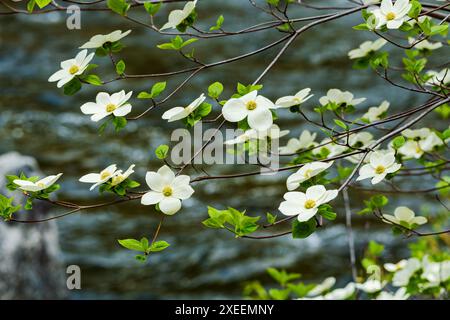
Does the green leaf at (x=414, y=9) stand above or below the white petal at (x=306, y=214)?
above

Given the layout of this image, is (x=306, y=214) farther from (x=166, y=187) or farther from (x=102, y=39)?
(x=102, y=39)

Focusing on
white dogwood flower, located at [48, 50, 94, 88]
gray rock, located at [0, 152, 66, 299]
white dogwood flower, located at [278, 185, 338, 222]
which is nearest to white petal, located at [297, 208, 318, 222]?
white dogwood flower, located at [278, 185, 338, 222]

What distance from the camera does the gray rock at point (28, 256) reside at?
9.07ft

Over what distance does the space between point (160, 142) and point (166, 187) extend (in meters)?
3.43

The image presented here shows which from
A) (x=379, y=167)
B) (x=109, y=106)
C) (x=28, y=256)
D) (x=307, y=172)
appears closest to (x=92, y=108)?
(x=109, y=106)

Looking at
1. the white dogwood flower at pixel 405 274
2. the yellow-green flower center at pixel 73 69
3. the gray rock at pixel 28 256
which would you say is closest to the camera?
the yellow-green flower center at pixel 73 69

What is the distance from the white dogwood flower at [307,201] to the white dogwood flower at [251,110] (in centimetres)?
12

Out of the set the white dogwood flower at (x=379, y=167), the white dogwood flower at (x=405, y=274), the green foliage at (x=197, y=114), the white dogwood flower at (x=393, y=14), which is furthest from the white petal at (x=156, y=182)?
the white dogwood flower at (x=405, y=274)

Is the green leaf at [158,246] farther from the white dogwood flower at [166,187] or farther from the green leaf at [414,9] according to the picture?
the green leaf at [414,9]

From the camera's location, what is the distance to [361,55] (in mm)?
1609

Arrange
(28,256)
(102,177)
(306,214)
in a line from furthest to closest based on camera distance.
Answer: (28,256)
(102,177)
(306,214)

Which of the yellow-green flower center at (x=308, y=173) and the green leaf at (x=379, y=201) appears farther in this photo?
the green leaf at (x=379, y=201)

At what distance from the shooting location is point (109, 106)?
4.05 ft

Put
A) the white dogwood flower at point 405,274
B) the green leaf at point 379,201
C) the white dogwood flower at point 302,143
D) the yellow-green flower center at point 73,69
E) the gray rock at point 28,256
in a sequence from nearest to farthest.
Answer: the yellow-green flower center at point 73,69 < the green leaf at point 379,201 < the white dogwood flower at point 302,143 < the white dogwood flower at point 405,274 < the gray rock at point 28,256
